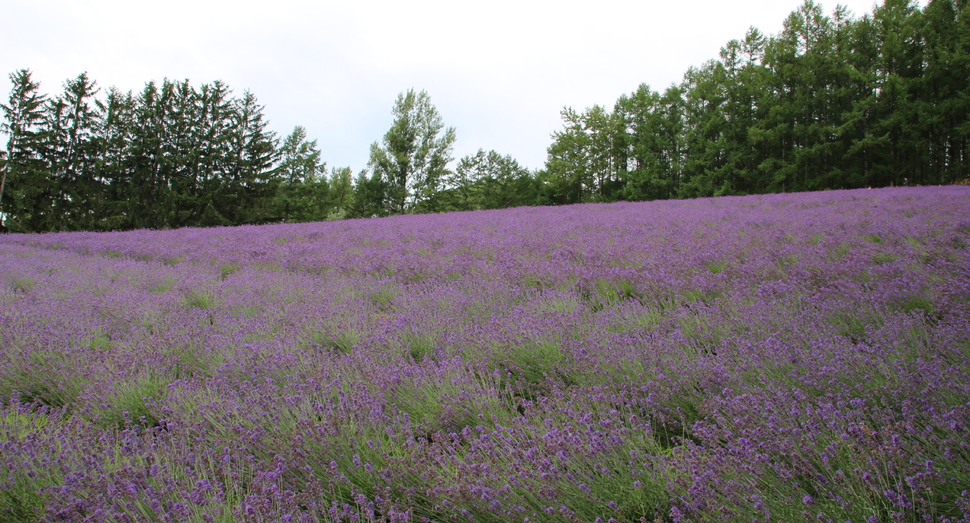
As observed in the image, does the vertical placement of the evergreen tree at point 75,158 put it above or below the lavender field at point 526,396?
above

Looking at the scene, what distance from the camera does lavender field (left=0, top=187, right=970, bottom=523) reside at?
121 cm

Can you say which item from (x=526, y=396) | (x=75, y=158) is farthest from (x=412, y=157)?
(x=526, y=396)

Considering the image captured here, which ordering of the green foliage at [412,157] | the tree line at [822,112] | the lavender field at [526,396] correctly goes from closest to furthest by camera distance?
the lavender field at [526,396], the tree line at [822,112], the green foliage at [412,157]

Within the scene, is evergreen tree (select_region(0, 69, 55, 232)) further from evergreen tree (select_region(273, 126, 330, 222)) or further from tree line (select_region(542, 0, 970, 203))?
tree line (select_region(542, 0, 970, 203))

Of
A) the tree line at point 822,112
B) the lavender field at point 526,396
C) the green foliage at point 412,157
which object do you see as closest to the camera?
the lavender field at point 526,396

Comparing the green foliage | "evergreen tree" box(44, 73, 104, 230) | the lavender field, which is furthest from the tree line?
"evergreen tree" box(44, 73, 104, 230)

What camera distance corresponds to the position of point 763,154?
97.9 feet

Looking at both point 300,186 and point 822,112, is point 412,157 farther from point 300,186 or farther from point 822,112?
point 822,112

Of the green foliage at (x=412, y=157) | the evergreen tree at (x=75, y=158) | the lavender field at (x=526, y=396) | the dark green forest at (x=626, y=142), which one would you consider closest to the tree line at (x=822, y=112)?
the dark green forest at (x=626, y=142)

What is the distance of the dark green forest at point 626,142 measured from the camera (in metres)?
25.2

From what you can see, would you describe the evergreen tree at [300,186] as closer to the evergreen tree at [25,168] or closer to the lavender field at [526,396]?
the evergreen tree at [25,168]

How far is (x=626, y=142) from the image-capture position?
3691 cm

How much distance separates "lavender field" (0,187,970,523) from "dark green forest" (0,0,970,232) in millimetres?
27356

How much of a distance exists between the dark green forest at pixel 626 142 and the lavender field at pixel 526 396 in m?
27.4
